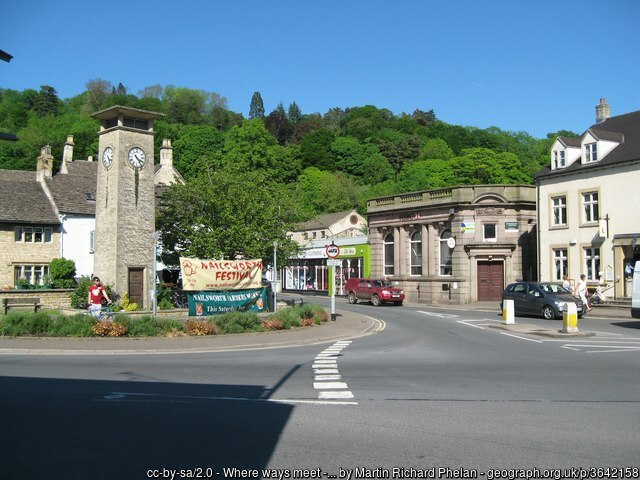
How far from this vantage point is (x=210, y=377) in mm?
12406

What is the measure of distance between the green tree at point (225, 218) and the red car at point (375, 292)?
9.33m

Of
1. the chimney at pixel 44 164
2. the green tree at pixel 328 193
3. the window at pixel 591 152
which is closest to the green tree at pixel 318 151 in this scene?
the green tree at pixel 328 193

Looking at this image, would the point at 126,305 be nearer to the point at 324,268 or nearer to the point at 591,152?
the point at 591,152

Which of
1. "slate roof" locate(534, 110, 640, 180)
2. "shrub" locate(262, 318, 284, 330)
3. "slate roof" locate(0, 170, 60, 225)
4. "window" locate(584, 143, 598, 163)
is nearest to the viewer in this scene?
"shrub" locate(262, 318, 284, 330)

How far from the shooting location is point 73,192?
47969 mm

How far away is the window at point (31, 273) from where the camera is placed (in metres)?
42.8

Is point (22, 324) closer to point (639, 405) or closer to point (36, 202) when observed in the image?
point (639, 405)

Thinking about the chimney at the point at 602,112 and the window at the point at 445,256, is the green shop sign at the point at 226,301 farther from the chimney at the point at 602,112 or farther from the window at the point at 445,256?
the chimney at the point at 602,112

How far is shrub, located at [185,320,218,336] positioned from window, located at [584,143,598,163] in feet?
86.3

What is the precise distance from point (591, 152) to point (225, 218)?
72.8ft

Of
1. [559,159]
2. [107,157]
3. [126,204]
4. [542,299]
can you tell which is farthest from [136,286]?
[559,159]

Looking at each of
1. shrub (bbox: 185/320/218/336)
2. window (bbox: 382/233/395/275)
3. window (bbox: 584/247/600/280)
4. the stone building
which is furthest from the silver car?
window (bbox: 382/233/395/275)

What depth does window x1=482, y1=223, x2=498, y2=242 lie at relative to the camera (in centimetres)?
4225

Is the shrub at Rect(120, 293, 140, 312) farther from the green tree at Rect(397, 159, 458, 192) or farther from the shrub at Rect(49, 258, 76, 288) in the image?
the green tree at Rect(397, 159, 458, 192)
